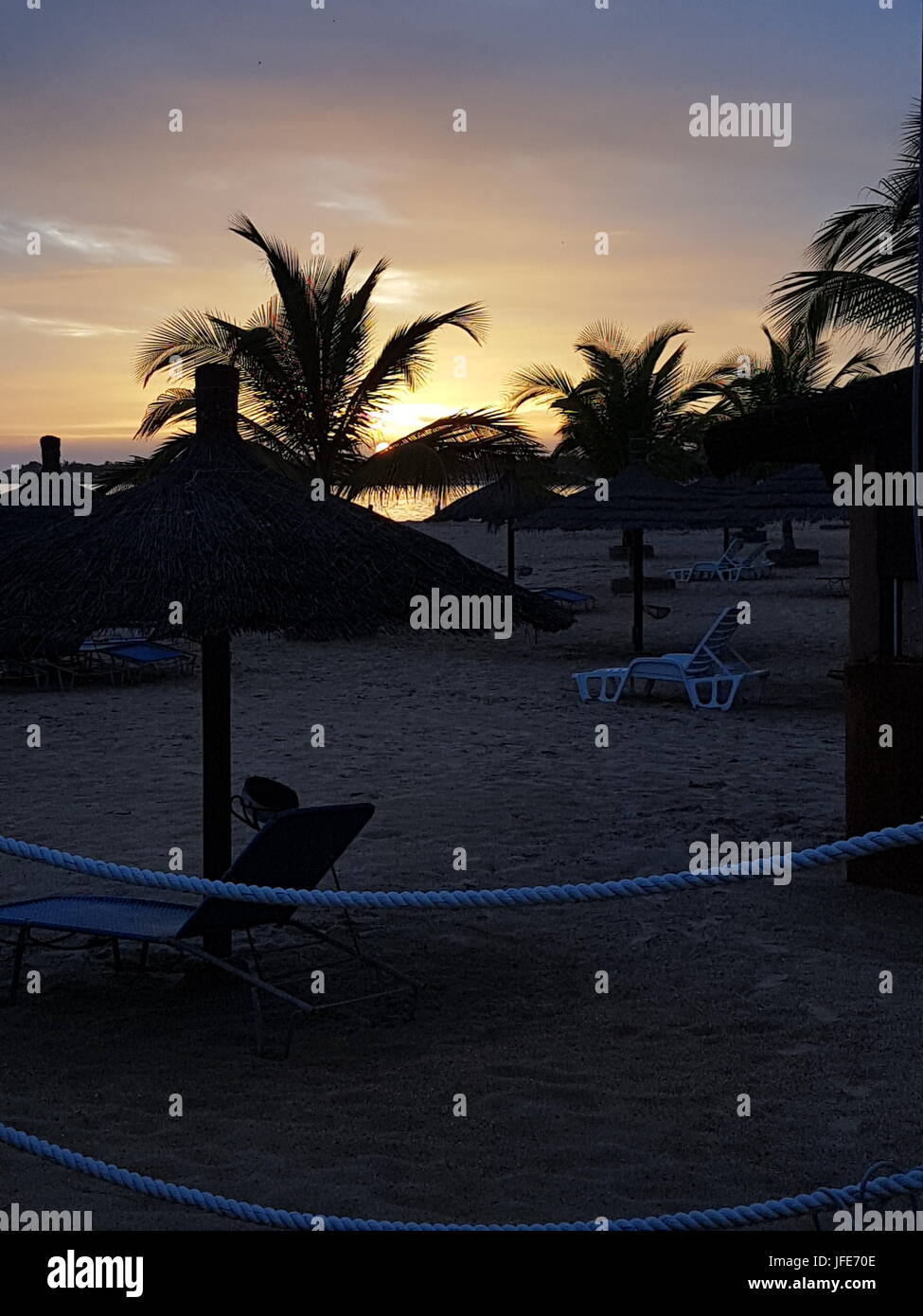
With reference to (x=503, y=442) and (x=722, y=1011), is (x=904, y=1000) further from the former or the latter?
(x=503, y=442)

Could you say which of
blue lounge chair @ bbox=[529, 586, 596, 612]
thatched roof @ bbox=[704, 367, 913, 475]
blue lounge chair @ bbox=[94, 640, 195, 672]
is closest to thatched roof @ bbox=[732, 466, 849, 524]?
blue lounge chair @ bbox=[529, 586, 596, 612]

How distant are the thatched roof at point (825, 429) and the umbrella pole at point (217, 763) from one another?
10.9 feet

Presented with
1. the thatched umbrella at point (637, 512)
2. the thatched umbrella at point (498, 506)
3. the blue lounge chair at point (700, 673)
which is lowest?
the blue lounge chair at point (700, 673)

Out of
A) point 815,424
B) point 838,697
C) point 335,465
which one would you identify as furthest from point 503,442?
point 815,424

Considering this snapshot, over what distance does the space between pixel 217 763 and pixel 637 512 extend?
45.2 feet

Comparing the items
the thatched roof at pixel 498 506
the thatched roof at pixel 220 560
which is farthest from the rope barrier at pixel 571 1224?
the thatched roof at pixel 498 506

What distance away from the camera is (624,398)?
34.4 metres

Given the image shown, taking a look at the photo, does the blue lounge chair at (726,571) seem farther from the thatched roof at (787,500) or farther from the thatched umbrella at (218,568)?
the thatched umbrella at (218,568)

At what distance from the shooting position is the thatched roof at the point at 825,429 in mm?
7125

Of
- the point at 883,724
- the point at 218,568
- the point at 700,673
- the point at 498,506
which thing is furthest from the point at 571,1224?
the point at 498,506

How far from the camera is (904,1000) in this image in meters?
5.47

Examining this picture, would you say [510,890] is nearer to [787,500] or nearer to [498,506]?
[787,500]

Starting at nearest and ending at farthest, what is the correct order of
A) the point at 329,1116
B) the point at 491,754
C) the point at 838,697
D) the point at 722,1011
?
the point at 329,1116 → the point at 722,1011 → the point at 491,754 → the point at 838,697

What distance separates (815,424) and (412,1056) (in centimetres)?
418
